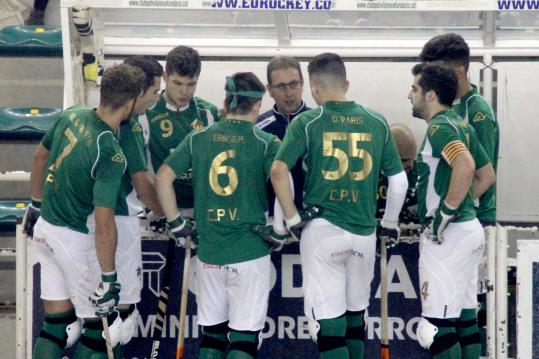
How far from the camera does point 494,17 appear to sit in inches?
320

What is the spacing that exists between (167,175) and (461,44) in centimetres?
202

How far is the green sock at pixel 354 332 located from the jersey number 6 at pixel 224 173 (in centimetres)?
104

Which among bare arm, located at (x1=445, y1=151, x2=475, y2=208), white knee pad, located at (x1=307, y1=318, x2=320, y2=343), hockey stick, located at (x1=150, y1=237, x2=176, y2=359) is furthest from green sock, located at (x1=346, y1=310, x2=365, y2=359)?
hockey stick, located at (x1=150, y1=237, x2=176, y2=359)

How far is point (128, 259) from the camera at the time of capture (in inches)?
264

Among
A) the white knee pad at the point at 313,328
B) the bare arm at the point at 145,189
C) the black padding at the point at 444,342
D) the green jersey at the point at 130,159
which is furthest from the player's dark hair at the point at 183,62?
the black padding at the point at 444,342

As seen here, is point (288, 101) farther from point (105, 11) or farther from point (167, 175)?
point (105, 11)

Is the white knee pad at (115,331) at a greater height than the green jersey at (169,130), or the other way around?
the green jersey at (169,130)

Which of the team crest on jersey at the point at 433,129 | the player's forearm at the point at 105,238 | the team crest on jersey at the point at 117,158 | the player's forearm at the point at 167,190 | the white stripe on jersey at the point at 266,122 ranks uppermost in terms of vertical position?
the white stripe on jersey at the point at 266,122

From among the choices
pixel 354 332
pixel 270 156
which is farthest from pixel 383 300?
pixel 270 156

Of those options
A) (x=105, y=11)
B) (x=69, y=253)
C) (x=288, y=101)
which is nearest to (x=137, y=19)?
(x=105, y=11)

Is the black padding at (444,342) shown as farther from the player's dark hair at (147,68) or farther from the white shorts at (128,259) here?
the player's dark hair at (147,68)

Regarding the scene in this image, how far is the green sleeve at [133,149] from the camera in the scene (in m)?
6.63

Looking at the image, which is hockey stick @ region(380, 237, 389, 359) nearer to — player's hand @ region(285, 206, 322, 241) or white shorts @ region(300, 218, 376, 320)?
white shorts @ region(300, 218, 376, 320)

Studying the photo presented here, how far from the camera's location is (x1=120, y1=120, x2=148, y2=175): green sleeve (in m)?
6.63
